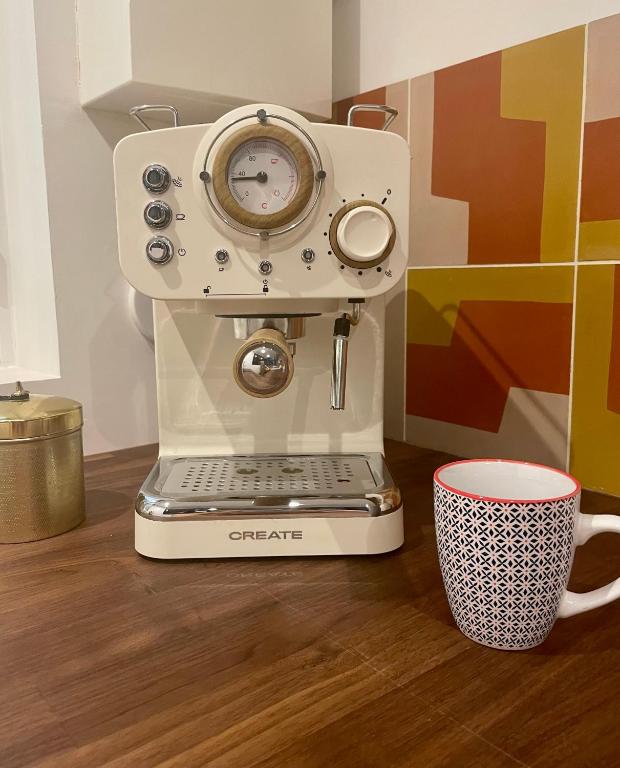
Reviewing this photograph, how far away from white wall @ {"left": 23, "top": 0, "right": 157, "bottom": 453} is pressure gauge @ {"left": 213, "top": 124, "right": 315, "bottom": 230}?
0.42m

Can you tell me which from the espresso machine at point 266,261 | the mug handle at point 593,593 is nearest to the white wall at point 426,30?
the espresso machine at point 266,261

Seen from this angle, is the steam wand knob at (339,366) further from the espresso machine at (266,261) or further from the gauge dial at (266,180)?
the gauge dial at (266,180)

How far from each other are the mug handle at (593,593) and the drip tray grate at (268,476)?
198mm

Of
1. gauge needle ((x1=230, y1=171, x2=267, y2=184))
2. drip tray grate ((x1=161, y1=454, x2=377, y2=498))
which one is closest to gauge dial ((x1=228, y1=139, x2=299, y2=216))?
gauge needle ((x1=230, y1=171, x2=267, y2=184))

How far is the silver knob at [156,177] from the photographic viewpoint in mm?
545

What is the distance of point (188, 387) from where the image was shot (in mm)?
699

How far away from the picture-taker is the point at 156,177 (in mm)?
545

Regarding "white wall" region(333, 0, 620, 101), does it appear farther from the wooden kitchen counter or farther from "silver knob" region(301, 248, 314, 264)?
the wooden kitchen counter

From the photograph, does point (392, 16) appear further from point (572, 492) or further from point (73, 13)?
point (572, 492)

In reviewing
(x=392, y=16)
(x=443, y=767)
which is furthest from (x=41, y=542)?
(x=392, y=16)

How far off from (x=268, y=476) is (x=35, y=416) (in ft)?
0.71

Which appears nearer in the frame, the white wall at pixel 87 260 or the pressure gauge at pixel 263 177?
the pressure gauge at pixel 263 177

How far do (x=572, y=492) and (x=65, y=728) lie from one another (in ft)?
1.08

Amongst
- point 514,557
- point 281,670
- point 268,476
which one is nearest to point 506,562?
point 514,557
